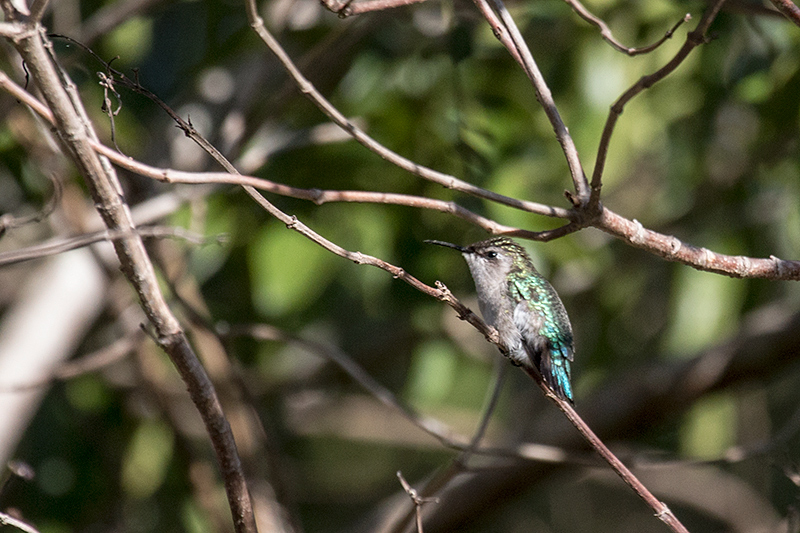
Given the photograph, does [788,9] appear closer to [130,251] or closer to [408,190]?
[130,251]

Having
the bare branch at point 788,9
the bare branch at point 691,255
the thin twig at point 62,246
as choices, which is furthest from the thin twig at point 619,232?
the bare branch at point 788,9

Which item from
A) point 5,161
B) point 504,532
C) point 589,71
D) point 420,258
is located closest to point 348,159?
point 420,258

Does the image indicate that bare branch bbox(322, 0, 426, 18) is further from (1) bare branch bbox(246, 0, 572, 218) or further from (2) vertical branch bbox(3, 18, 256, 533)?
(2) vertical branch bbox(3, 18, 256, 533)

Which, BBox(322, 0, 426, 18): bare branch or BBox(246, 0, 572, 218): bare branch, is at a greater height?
BBox(322, 0, 426, 18): bare branch

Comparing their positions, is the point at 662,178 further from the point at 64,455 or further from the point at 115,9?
the point at 64,455

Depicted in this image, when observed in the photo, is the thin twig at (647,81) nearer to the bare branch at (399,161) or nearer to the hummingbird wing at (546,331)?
the bare branch at (399,161)

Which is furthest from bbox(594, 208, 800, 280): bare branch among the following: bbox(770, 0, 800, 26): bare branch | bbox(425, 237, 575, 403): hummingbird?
bbox(425, 237, 575, 403): hummingbird

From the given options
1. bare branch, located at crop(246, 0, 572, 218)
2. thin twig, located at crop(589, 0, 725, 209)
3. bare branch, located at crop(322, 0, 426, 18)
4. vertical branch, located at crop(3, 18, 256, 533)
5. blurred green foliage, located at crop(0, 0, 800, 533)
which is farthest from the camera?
blurred green foliage, located at crop(0, 0, 800, 533)
